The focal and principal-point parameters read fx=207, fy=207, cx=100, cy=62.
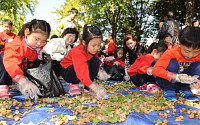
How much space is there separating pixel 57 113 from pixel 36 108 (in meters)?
0.31

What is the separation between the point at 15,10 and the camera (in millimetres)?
14445

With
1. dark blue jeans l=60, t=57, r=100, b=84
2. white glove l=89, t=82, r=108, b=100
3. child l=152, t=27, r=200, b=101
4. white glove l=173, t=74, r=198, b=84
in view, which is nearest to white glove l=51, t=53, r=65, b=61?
dark blue jeans l=60, t=57, r=100, b=84

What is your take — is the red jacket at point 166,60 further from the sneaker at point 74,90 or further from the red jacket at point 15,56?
the red jacket at point 15,56

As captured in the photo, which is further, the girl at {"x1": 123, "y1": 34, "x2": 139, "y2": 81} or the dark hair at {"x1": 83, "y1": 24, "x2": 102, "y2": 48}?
the girl at {"x1": 123, "y1": 34, "x2": 139, "y2": 81}

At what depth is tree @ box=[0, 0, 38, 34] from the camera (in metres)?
13.6

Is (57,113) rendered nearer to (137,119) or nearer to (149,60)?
(137,119)

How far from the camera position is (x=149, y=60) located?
161 inches

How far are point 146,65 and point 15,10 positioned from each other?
13.0 meters

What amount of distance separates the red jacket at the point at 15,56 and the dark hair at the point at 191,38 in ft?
7.13

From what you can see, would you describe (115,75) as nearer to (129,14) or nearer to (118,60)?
(118,60)

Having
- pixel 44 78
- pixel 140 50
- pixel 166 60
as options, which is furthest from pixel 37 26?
pixel 140 50

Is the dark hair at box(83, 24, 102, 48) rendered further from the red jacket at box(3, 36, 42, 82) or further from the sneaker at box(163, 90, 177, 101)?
the sneaker at box(163, 90, 177, 101)

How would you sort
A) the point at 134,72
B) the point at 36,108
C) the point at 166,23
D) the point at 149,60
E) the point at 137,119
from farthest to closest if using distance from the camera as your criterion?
the point at 166,23, the point at 134,72, the point at 149,60, the point at 36,108, the point at 137,119

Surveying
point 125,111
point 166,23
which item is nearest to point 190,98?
point 125,111
